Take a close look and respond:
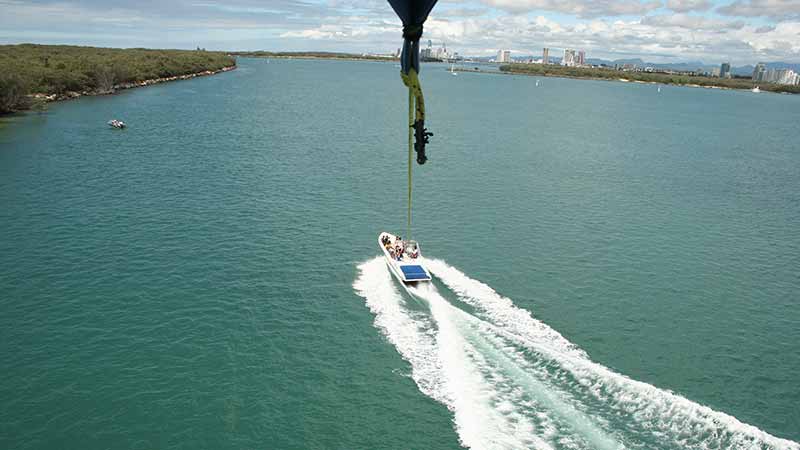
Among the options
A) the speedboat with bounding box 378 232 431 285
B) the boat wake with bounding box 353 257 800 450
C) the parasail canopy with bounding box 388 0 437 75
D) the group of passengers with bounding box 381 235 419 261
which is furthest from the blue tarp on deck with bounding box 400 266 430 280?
the parasail canopy with bounding box 388 0 437 75

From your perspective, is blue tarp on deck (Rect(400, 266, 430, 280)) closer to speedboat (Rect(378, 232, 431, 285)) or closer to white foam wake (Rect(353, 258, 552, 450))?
speedboat (Rect(378, 232, 431, 285))

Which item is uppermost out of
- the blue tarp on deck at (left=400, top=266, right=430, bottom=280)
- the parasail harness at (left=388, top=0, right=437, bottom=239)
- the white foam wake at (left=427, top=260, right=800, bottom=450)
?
the parasail harness at (left=388, top=0, right=437, bottom=239)

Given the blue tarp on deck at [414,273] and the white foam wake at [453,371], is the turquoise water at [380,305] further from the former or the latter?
the blue tarp on deck at [414,273]

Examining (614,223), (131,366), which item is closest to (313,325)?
(131,366)

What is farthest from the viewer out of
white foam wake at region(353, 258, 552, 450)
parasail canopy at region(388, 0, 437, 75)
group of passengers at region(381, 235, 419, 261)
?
group of passengers at region(381, 235, 419, 261)

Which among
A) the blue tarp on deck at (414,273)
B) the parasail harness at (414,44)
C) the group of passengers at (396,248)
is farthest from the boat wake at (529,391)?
the parasail harness at (414,44)

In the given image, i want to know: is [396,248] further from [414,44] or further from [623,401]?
[414,44]

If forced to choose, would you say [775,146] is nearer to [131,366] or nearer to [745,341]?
[745,341]
